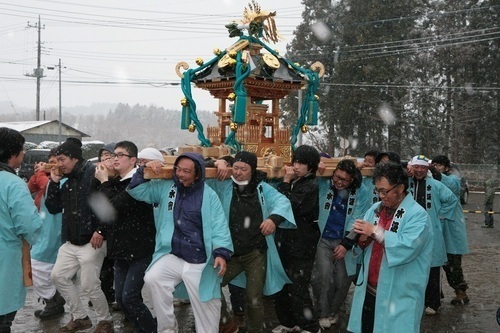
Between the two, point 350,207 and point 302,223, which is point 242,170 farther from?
point 350,207

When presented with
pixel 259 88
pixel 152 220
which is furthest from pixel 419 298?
pixel 259 88

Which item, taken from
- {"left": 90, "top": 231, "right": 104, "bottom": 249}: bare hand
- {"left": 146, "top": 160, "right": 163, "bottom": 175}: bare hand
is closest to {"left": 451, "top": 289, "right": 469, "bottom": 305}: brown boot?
{"left": 146, "top": 160, "right": 163, "bottom": 175}: bare hand

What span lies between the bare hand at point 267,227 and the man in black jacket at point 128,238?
108 centimetres

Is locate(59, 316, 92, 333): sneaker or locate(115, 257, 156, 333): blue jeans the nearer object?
locate(115, 257, 156, 333): blue jeans

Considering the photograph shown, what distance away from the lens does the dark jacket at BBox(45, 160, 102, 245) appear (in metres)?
5.38

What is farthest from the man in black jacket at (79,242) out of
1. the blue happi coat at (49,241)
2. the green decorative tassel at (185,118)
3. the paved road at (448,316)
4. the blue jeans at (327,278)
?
the green decorative tassel at (185,118)

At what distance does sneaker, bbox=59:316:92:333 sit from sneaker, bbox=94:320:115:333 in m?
0.24

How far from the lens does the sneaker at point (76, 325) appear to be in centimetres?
553

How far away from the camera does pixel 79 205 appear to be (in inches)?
216

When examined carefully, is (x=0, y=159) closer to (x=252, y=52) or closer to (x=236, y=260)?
(x=236, y=260)

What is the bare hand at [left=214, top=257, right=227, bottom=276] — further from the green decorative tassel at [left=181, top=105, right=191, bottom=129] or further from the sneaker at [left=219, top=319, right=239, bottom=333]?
the green decorative tassel at [left=181, top=105, right=191, bottom=129]

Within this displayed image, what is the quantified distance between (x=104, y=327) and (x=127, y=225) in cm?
123

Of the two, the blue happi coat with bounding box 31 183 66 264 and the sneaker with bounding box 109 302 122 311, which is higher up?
the blue happi coat with bounding box 31 183 66 264

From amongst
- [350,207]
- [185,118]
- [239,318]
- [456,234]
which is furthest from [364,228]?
[185,118]
